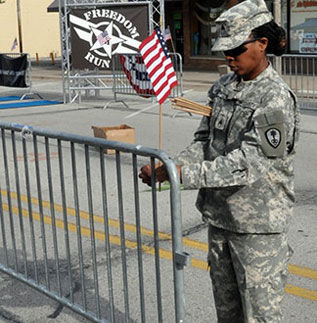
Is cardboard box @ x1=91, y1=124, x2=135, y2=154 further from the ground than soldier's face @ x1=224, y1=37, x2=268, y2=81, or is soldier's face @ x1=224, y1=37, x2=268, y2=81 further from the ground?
soldier's face @ x1=224, y1=37, x2=268, y2=81

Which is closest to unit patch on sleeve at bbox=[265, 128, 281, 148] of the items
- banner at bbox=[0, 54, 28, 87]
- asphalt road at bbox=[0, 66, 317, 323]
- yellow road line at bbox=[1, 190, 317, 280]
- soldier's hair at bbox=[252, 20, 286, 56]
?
soldier's hair at bbox=[252, 20, 286, 56]

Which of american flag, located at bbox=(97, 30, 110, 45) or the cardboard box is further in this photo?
american flag, located at bbox=(97, 30, 110, 45)

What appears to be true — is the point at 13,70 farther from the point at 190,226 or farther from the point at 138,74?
the point at 190,226

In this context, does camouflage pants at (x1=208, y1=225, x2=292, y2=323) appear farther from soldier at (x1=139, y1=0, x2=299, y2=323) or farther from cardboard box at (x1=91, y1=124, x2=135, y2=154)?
cardboard box at (x1=91, y1=124, x2=135, y2=154)

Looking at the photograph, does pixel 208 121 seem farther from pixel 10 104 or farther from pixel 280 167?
pixel 10 104

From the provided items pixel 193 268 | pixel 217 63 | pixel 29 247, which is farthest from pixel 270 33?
pixel 217 63

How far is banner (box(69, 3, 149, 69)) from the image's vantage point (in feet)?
49.8

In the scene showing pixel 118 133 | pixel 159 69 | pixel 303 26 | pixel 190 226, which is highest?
pixel 303 26

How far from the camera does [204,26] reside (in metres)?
27.5

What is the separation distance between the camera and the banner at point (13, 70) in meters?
16.9

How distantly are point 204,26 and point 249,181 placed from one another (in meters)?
25.4

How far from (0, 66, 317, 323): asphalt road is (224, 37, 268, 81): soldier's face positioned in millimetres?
1853

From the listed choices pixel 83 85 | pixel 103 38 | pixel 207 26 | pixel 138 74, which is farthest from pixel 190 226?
pixel 207 26

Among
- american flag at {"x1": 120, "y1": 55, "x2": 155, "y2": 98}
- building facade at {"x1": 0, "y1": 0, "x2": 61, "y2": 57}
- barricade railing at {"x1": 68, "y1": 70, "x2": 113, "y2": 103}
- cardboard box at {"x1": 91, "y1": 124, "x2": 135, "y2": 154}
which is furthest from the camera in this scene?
building facade at {"x1": 0, "y1": 0, "x2": 61, "y2": 57}
